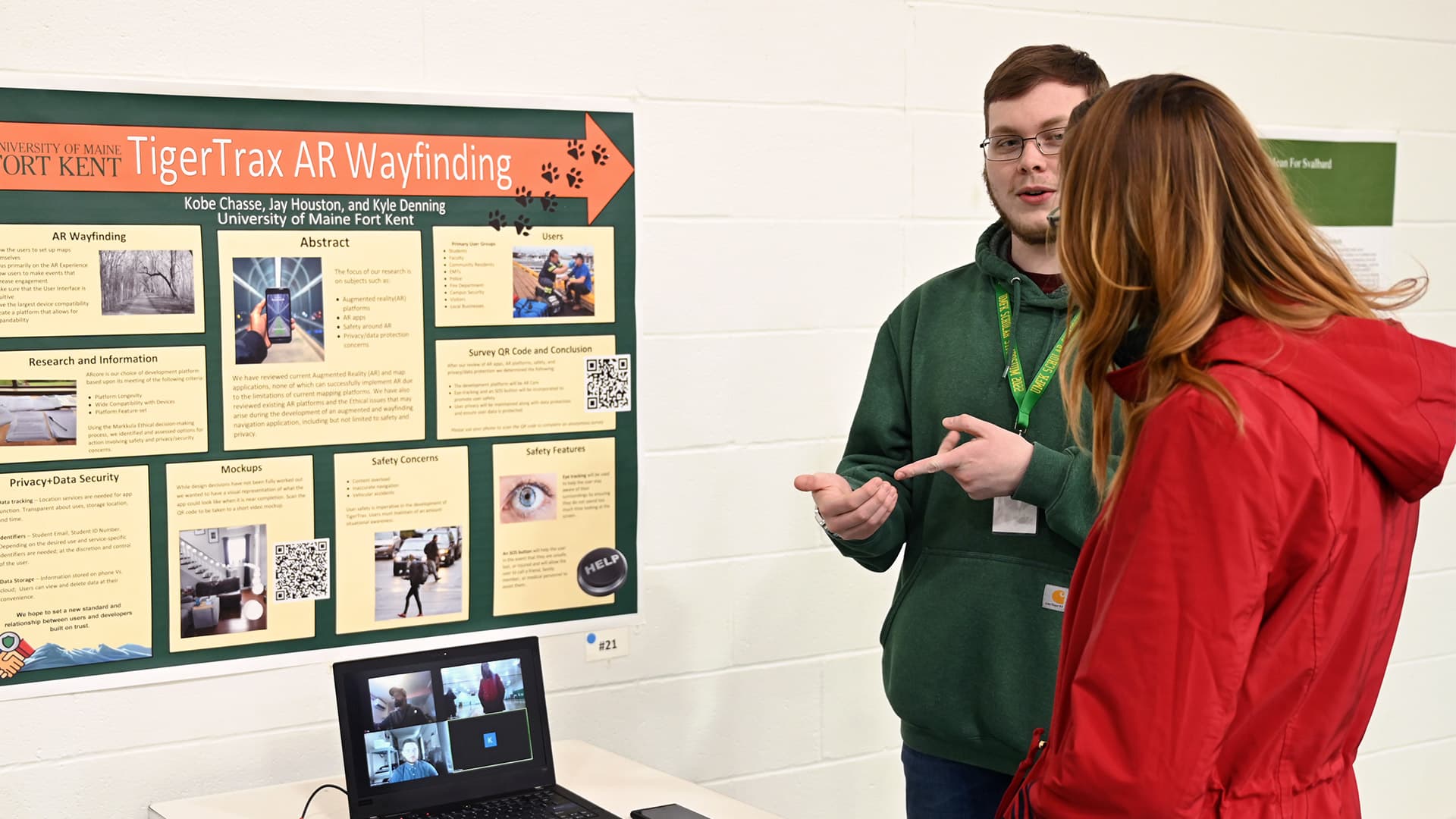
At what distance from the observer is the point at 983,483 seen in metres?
1.75

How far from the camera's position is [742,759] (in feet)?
8.21

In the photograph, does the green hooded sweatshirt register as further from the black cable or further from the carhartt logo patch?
the black cable

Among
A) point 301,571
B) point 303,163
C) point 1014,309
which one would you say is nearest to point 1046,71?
point 1014,309

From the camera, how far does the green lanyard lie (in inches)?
72.6

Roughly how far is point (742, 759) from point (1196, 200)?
5.39 ft

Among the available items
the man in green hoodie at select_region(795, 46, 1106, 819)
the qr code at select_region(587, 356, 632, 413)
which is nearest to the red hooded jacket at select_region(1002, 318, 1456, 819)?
the man in green hoodie at select_region(795, 46, 1106, 819)

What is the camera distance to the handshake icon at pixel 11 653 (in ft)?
6.38

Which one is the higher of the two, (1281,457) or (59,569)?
(1281,457)

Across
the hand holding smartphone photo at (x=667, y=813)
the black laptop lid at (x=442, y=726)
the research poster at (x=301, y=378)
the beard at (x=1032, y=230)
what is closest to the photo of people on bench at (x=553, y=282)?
the research poster at (x=301, y=378)

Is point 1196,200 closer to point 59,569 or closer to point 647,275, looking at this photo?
point 647,275

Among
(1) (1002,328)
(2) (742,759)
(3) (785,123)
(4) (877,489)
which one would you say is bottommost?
(2) (742,759)

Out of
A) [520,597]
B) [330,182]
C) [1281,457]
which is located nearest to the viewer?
[1281,457]

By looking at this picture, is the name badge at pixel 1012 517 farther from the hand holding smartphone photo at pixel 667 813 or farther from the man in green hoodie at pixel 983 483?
the hand holding smartphone photo at pixel 667 813

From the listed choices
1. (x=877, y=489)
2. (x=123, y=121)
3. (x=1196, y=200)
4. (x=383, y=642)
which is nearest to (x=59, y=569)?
(x=383, y=642)
